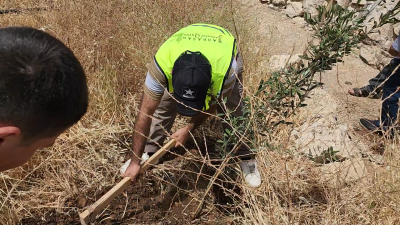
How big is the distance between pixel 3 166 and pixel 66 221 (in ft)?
4.47

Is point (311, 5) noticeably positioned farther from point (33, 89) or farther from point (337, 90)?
point (33, 89)

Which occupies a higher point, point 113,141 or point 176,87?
point 176,87

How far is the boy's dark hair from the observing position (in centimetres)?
84

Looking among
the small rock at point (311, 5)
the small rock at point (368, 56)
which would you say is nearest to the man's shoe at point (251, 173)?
the small rock at point (368, 56)

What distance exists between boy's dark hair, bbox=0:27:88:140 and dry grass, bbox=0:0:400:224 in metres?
0.91

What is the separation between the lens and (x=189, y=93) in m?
1.72

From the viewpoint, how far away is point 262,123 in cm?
195

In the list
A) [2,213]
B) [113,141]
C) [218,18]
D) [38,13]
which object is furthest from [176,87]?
[38,13]

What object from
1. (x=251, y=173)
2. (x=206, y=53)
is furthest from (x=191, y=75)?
(x=251, y=173)

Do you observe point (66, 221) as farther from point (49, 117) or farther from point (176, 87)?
point (49, 117)

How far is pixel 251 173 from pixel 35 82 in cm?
194

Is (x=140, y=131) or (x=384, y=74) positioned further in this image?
(x=384, y=74)

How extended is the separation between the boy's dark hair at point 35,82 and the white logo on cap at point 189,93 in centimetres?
80

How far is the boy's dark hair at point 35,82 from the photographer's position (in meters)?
0.84
